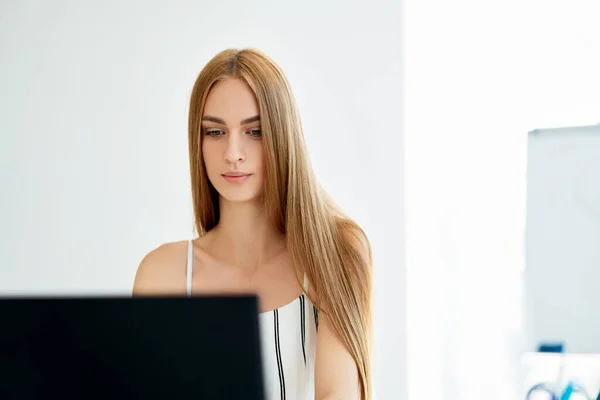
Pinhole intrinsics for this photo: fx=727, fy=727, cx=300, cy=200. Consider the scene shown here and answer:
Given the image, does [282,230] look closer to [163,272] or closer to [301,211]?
[301,211]

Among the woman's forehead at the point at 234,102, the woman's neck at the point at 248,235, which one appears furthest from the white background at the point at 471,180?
the woman's forehead at the point at 234,102

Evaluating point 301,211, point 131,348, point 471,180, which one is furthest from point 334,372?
point 471,180

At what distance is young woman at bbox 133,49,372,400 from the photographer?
1268 mm

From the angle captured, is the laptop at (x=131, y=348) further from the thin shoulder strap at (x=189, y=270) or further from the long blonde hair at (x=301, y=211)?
the thin shoulder strap at (x=189, y=270)

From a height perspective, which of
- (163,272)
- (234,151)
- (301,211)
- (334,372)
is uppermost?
(234,151)

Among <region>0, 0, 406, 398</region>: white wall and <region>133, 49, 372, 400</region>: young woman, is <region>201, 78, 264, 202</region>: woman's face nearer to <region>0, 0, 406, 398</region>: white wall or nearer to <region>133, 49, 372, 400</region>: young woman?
<region>133, 49, 372, 400</region>: young woman

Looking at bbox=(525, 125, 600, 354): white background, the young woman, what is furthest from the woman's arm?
bbox=(525, 125, 600, 354): white background

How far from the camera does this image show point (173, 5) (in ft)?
7.84

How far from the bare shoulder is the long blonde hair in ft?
0.67

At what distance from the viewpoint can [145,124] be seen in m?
2.41

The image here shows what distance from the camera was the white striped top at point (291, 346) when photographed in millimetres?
1292

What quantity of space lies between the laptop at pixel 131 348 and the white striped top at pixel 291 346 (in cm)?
82

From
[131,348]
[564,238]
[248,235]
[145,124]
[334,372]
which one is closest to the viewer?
[131,348]

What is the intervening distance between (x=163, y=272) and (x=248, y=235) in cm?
19
